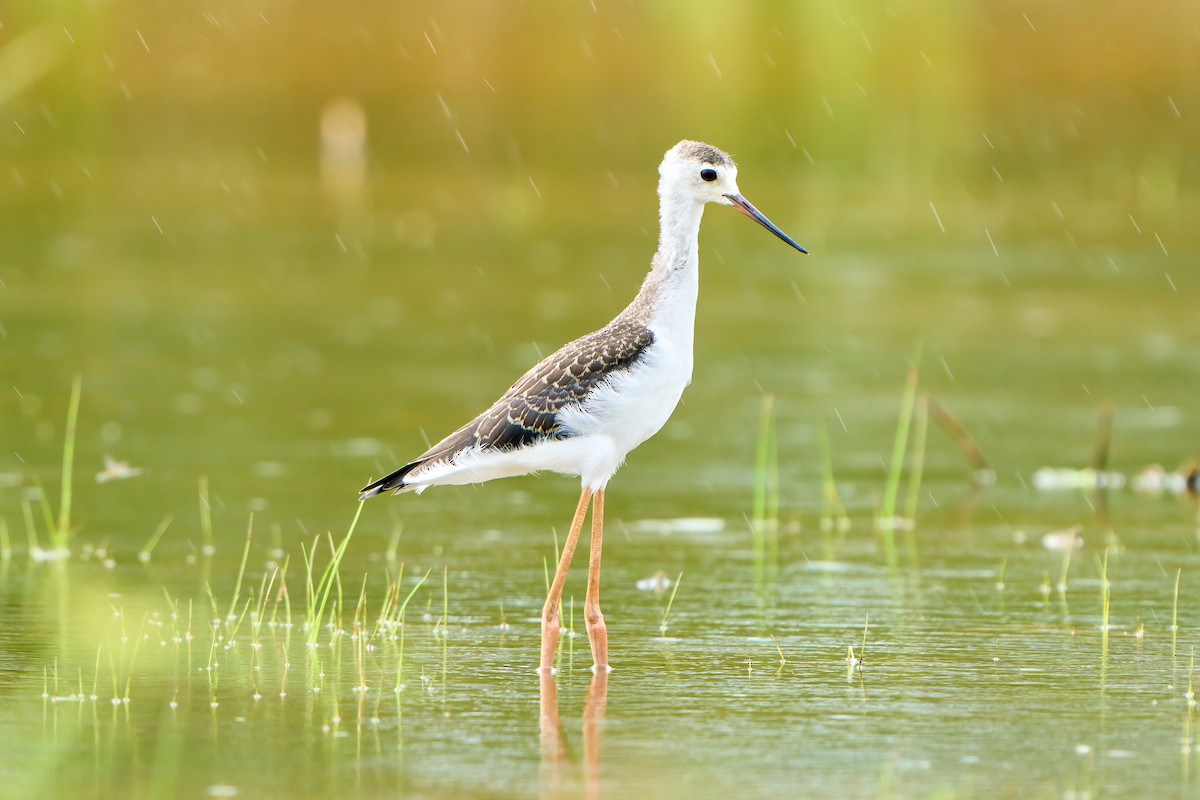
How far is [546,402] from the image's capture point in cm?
713

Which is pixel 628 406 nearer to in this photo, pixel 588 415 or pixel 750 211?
pixel 588 415

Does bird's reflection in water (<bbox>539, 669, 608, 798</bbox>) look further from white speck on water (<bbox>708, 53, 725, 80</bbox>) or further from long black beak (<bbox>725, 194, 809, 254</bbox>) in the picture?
white speck on water (<bbox>708, 53, 725, 80</bbox>)

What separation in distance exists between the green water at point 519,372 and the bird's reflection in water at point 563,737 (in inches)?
0.9

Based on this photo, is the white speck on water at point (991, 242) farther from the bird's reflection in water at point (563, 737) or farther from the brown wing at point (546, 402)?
the bird's reflection in water at point (563, 737)

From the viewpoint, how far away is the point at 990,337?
15086mm

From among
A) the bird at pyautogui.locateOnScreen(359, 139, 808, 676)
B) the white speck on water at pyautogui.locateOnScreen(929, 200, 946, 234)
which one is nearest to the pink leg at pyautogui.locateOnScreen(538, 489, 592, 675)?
the bird at pyautogui.locateOnScreen(359, 139, 808, 676)

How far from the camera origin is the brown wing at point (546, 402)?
7086 mm

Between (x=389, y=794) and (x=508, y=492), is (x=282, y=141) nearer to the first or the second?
(x=508, y=492)

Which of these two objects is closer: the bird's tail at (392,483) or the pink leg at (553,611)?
the pink leg at (553,611)

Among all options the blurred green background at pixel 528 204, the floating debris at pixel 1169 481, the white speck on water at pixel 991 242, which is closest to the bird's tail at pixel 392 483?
the blurred green background at pixel 528 204

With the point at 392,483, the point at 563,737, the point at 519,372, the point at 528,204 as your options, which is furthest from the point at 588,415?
the point at 528,204

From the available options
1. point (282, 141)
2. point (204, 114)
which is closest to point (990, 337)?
point (282, 141)

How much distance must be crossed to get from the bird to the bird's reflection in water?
1.00ft

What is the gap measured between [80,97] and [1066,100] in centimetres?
1421
